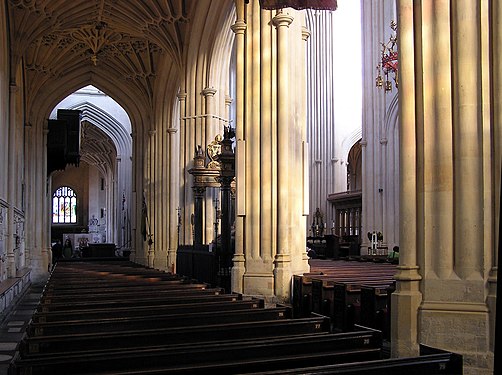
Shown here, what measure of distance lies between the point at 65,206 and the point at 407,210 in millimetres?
45662

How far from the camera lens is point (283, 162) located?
10.1m

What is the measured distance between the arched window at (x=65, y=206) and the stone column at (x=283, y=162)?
4072 centimetres

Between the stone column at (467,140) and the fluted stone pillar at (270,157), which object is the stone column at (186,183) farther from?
the stone column at (467,140)

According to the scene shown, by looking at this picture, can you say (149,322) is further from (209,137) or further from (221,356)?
(209,137)

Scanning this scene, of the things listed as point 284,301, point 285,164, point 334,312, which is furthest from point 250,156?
point 334,312

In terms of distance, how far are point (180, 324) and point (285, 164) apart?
15.1 feet

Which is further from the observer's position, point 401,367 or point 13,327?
A: point 13,327

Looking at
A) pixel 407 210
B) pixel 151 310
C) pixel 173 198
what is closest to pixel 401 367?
pixel 407 210

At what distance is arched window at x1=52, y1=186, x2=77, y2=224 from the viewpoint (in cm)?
4834

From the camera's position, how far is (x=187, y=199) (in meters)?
17.0

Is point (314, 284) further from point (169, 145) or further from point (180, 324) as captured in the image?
point (169, 145)

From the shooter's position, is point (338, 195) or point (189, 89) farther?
point (338, 195)

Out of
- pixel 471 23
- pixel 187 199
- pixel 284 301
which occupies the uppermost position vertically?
pixel 471 23

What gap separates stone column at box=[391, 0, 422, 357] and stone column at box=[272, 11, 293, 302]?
13.7 feet
